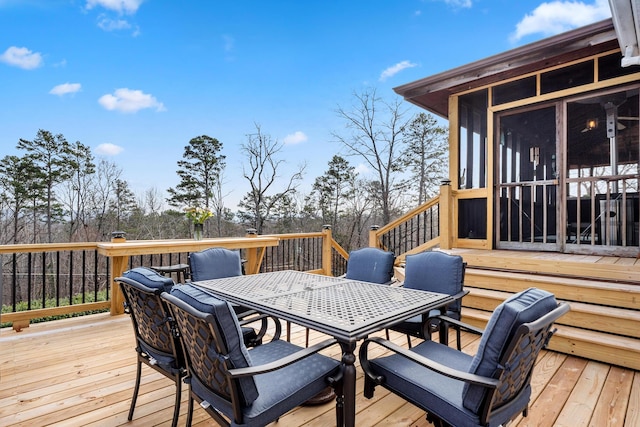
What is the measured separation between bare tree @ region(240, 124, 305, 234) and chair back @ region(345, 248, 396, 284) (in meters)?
11.3

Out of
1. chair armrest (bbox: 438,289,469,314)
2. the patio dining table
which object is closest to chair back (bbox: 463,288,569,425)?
the patio dining table

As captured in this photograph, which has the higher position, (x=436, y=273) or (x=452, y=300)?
(x=436, y=273)

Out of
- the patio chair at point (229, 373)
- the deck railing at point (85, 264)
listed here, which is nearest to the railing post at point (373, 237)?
the deck railing at point (85, 264)

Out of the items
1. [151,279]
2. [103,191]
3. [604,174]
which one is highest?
[103,191]

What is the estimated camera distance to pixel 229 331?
1.30 m

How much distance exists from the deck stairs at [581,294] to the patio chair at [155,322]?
3079 millimetres

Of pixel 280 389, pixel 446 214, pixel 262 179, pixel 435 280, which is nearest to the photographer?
pixel 280 389

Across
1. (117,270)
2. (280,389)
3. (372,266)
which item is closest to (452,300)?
(372,266)

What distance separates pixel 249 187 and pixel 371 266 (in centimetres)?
1205

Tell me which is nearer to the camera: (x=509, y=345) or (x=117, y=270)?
(x=509, y=345)

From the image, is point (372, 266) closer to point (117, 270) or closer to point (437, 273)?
point (437, 273)

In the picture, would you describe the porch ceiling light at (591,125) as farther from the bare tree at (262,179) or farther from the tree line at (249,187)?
the bare tree at (262,179)

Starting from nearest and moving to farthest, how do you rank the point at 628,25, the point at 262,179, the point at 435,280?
1. the point at 435,280
2. the point at 628,25
3. the point at 262,179

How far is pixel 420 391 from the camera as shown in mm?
1488
